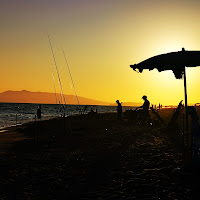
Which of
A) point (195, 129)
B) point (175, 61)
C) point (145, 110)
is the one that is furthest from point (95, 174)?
point (145, 110)

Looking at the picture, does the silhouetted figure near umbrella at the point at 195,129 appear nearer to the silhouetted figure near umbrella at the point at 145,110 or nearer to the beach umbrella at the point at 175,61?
the beach umbrella at the point at 175,61

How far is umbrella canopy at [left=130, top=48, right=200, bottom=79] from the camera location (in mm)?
7762

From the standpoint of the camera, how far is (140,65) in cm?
883

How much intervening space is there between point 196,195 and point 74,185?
8.71ft

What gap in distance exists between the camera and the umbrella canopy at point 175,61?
25.5 ft

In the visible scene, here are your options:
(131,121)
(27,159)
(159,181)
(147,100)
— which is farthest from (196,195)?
(131,121)

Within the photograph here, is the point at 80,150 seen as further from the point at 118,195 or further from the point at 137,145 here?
the point at 118,195

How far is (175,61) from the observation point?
7.85 metres

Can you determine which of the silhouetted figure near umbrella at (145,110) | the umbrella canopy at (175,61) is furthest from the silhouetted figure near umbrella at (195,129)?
the silhouetted figure near umbrella at (145,110)

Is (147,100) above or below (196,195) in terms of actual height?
above

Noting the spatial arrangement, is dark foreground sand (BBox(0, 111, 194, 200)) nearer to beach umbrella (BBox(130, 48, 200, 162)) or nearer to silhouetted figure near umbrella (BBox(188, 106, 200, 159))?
silhouetted figure near umbrella (BBox(188, 106, 200, 159))

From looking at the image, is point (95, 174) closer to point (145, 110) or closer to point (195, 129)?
point (195, 129)

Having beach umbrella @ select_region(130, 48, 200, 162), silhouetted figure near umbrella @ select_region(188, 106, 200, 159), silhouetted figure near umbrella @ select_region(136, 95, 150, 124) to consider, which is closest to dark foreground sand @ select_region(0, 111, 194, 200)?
silhouetted figure near umbrella @ select_region(188, 106, 200, 159)

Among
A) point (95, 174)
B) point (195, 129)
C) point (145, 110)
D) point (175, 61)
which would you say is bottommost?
point (95, 174)
